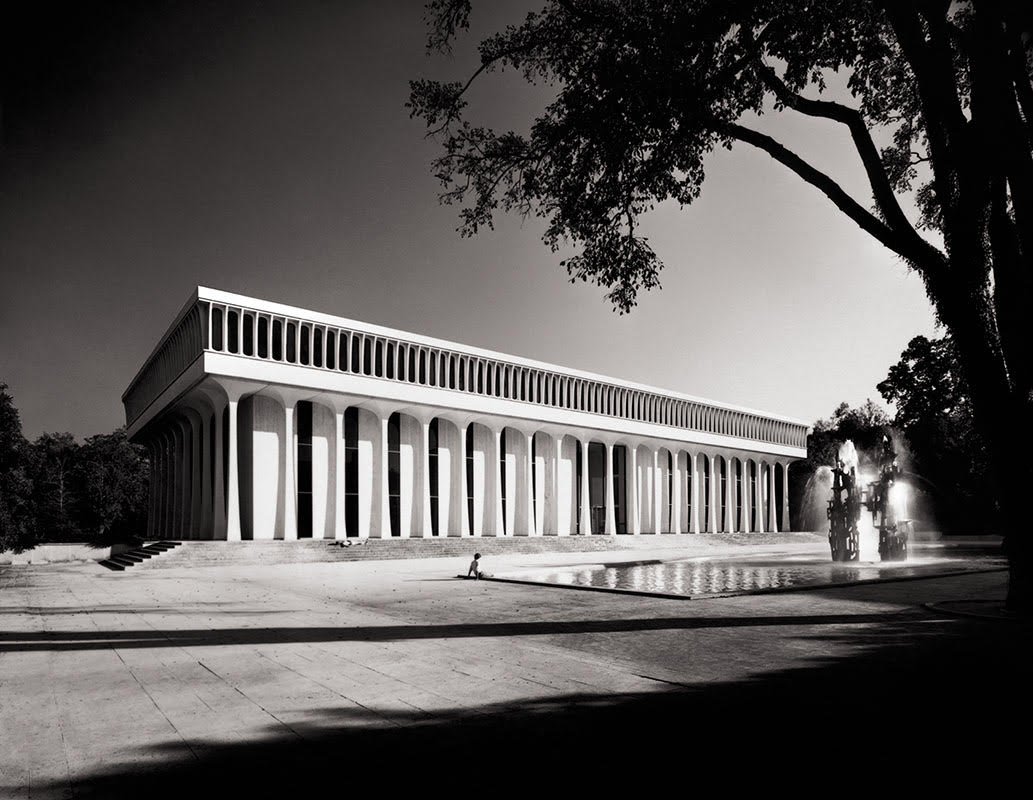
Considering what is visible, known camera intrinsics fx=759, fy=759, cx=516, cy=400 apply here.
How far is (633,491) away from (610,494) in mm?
3216

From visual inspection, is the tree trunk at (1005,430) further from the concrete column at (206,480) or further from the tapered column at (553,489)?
the tapered column at (553,489)

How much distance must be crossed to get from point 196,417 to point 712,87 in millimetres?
41235

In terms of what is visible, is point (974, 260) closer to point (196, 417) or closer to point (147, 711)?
point (147, 711)

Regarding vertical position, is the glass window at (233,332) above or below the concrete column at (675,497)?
above

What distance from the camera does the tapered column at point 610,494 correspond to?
196 ft

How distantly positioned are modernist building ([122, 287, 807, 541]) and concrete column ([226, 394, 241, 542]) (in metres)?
0.10

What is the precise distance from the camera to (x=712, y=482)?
72.0m

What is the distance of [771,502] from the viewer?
78875mm

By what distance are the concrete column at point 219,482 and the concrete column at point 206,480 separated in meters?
1.28

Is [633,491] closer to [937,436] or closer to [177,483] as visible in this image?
[937,436]

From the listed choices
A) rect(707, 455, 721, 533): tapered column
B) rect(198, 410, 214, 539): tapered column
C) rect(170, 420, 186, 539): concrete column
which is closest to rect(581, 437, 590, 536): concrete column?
rect(707, 455, 721, 533): tapered column

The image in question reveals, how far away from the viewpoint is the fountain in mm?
23469

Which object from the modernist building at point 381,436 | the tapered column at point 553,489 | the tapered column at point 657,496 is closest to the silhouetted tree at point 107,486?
the modernist building at point 381,436

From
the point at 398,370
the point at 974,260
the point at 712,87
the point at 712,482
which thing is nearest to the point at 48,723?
the point at 712,87
